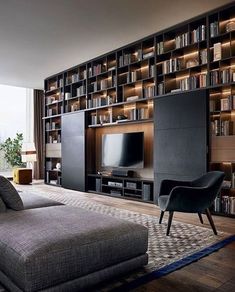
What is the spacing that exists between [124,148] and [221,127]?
2164 mm

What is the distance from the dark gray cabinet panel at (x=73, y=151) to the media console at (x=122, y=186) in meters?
0.32

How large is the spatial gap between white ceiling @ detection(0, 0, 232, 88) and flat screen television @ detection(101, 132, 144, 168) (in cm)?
178

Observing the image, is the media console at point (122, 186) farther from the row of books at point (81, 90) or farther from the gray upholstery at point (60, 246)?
the gray upholstery at point (60, 246)

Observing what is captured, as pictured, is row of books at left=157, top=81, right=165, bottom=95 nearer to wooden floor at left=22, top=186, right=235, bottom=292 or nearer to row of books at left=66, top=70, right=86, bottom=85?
row of books at left=66, top=70, right=86, bottom=85

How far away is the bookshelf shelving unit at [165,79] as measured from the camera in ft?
13.6

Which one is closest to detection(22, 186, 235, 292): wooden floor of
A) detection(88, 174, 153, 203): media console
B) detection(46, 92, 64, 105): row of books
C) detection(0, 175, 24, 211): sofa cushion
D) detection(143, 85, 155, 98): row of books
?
detection(0, 175, 24, 211): sofa cushion

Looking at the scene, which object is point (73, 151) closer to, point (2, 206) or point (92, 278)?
point (2, 206)

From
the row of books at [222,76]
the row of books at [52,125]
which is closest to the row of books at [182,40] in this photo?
the row of books at [222,76]

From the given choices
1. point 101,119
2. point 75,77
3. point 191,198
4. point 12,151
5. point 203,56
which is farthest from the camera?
point 12,151

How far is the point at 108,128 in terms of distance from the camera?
21.1 ft

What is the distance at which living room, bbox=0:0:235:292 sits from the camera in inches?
78.4

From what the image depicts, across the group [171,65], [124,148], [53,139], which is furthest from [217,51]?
[53,139]

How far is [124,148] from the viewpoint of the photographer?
5.81m

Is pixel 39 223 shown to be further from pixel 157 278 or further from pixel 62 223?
pixel 157 278
